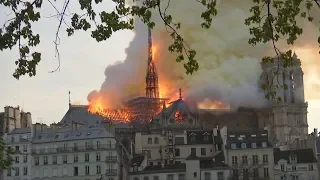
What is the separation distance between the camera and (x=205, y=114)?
448ft

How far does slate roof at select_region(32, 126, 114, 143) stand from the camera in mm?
89562

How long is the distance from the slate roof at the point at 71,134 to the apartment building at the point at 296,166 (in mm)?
20659

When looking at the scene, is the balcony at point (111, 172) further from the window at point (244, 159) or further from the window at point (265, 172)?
the window at point (265, 172)

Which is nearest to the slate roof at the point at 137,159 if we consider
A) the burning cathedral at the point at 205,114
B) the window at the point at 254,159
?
the window at the point at 254,159

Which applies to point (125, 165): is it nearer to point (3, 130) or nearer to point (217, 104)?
point (3, 130)

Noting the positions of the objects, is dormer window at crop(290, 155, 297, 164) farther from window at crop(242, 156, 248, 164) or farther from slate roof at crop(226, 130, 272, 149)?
window at crop(242, 156, 248, 164)

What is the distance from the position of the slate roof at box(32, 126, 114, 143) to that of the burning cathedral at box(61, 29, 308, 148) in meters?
23.4

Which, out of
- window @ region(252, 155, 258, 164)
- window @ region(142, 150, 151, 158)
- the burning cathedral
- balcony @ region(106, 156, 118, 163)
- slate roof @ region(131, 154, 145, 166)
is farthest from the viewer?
the burning cathedral

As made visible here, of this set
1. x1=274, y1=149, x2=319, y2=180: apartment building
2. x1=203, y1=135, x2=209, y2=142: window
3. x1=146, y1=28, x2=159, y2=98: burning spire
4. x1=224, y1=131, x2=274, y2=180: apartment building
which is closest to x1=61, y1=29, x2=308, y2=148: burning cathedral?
x1=146, y1=28, x2=159, y2=98: burning spire

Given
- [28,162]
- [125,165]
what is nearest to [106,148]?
[125,165]

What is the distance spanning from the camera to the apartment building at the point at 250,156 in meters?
86.8

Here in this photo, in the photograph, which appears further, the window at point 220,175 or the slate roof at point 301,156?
the slate roof at point 301,156

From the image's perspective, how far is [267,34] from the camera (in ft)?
56.1

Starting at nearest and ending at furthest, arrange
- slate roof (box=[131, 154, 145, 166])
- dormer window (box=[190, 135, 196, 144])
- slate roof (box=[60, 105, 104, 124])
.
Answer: slate roof (box=[131, 154, 145, 166]) → dormer window (box=[190, 135, 196, 144]) → slate roof (box=[60, 105, 104, 124])
